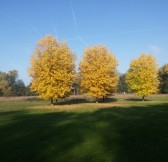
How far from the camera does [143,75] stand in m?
71.1

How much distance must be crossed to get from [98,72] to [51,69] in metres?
11.2

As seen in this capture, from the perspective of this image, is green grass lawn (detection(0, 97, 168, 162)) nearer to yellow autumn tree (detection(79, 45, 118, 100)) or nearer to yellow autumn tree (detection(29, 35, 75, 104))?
yellow autumn tree (detection(29, 35, 75, 104))

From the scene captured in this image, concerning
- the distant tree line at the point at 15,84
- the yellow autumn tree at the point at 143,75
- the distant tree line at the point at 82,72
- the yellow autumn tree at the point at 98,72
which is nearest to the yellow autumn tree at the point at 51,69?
the distant tree line at the point at 82,72

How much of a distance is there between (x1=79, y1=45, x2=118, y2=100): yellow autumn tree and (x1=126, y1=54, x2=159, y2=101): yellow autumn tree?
1072 centimetres

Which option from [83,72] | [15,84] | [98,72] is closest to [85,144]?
[98,72]

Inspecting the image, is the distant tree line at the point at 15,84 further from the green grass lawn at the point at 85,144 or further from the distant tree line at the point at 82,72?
the green grass lawn at the point at 85,144

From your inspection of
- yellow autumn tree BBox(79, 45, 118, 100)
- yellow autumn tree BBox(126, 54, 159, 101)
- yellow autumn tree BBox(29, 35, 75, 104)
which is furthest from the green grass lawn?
yellow autumn tree BBox(126, 54, 159, 101)

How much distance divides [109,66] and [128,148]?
4598cm

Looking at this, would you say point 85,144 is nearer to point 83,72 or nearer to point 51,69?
point 51,69

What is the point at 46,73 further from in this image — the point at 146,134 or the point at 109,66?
the point at 146,134

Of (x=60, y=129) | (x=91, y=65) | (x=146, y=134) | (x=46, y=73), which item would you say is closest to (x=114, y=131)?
(x=146, y=134)

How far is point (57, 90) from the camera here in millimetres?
53875

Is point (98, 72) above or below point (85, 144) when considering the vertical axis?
above

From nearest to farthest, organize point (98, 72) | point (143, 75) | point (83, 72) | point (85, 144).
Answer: point (85, 144), point (98, 72), point (83, 72), point (143, 75)
